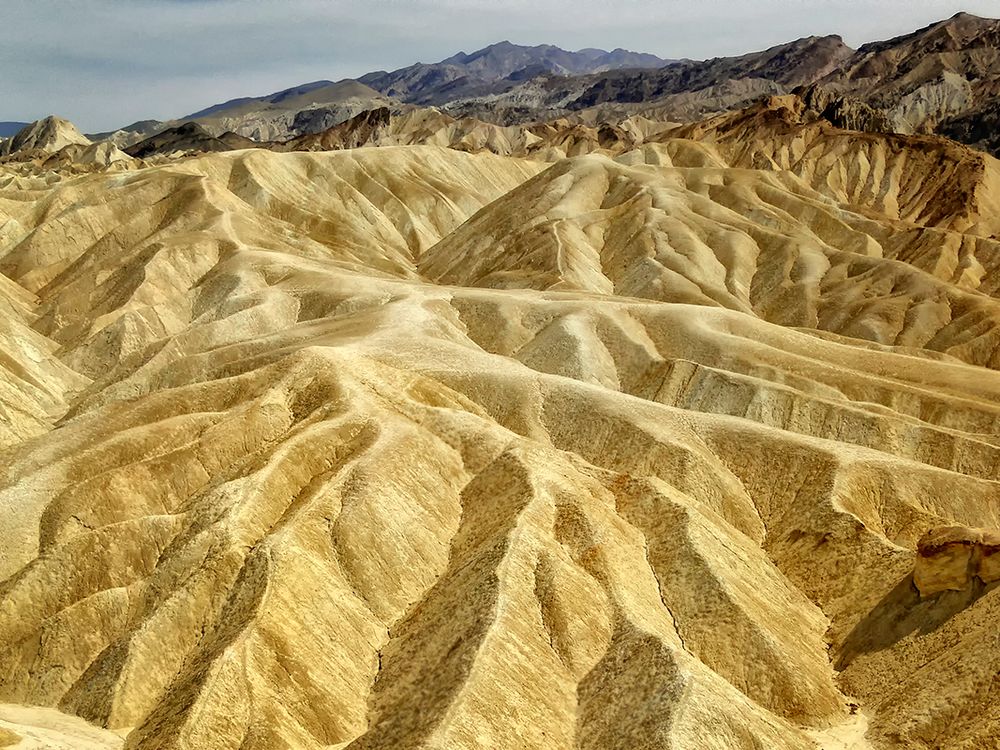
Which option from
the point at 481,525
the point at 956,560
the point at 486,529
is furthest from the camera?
the point at 481,525

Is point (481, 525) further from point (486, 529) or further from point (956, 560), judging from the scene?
point (956, 560)

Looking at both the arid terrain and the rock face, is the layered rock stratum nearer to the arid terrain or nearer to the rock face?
the arid terrain

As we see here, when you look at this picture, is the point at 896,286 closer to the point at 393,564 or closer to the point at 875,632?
Answer: the point at 875,632

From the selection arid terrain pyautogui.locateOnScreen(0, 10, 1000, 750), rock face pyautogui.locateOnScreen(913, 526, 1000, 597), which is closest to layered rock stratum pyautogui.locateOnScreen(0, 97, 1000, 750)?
arid terrain pyautogui.locateOnScreen(0, 10, 1000, 750)

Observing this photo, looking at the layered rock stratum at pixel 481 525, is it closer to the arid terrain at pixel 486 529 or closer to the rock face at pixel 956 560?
the arid terrain at pixel 486 529

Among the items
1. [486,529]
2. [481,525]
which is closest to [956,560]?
[486,529]

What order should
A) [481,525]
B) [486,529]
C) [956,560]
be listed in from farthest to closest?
[481,525], [486,529], [956,560]
